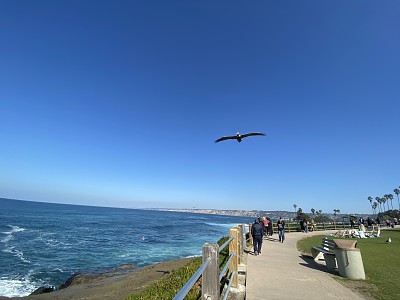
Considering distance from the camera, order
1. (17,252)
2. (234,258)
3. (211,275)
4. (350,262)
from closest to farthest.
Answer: (211,275)
(234,258)
(350,262)
(17,252)

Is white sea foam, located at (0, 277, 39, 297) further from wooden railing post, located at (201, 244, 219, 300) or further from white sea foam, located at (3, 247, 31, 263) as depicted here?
wooden railing post, located at (201, 244, 219, 300)

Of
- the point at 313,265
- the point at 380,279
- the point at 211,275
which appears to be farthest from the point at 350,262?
the point at 211,275

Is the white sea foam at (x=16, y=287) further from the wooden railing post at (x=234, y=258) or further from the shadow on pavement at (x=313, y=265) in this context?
the shadow on pavement at (x=313, y=265)

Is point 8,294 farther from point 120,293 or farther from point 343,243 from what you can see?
point 343,243

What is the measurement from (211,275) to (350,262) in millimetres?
6860

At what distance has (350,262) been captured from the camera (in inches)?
316

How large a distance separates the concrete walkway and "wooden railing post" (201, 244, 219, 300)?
297cm

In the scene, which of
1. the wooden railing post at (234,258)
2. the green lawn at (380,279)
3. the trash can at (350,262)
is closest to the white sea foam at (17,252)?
the wooden railing post at (234,258)

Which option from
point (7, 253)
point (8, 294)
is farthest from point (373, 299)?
point (7, 253)

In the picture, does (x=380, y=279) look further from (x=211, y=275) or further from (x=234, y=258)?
A: (x=211, y=275)

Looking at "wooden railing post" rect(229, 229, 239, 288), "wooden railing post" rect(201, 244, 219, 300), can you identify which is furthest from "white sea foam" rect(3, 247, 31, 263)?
"wooden railing post" rect(201, 244, 219, 300)

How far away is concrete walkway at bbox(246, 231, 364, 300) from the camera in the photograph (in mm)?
6168

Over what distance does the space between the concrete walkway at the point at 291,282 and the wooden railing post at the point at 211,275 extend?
297 centimetres

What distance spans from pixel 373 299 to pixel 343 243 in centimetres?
269
